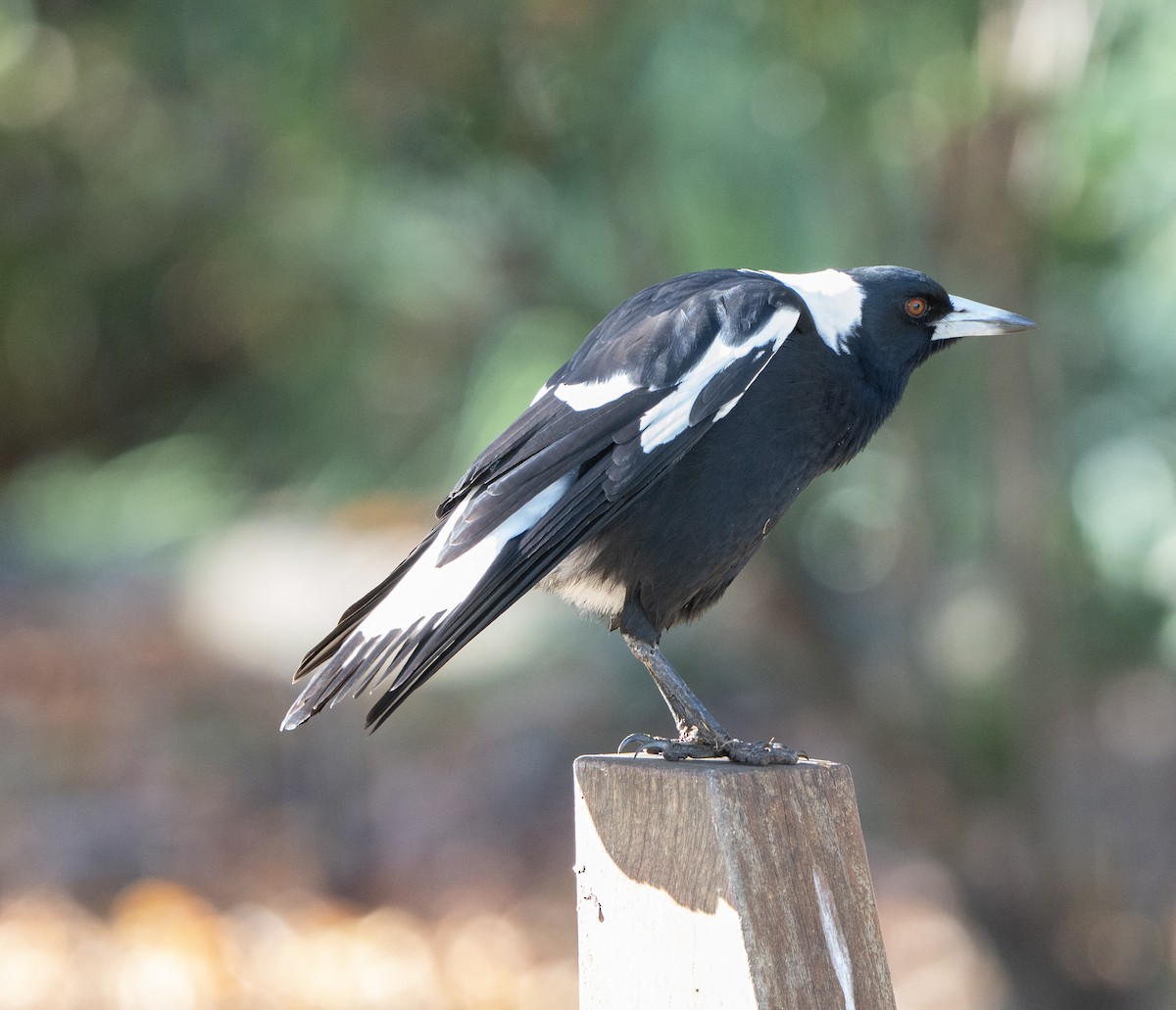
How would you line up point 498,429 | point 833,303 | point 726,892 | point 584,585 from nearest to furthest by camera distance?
point 726,892 → point 584,585 → point 833,303 → point 498,429

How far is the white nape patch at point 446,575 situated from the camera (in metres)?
1.69

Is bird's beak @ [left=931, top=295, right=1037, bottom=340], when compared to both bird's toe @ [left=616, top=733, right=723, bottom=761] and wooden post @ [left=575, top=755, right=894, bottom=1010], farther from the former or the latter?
wooden post @ [left=575, top=755, right=894, bottom=1010]

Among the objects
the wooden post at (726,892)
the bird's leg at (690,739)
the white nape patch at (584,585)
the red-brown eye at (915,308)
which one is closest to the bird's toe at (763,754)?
the bird's leg at (690,739)

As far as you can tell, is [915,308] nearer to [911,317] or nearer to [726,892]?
[911,317]

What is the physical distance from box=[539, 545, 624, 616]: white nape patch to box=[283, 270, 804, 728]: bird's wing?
15 cm

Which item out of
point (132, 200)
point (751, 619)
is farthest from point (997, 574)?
point (132, 200)

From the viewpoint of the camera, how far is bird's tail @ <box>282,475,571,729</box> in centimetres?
161

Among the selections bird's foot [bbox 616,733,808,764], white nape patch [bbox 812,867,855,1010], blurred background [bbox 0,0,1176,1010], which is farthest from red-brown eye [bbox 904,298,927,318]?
white nape patch [bbox 812,867,855,1010]

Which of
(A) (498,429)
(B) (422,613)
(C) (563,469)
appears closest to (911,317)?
(C) (563,469)

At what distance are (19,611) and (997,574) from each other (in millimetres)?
4861

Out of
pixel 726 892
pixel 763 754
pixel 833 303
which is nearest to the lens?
pixel 726 892

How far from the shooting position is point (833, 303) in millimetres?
2096

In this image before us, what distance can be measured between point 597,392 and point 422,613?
1.27ft

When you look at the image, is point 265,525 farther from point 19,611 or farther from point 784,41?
point 784,41
